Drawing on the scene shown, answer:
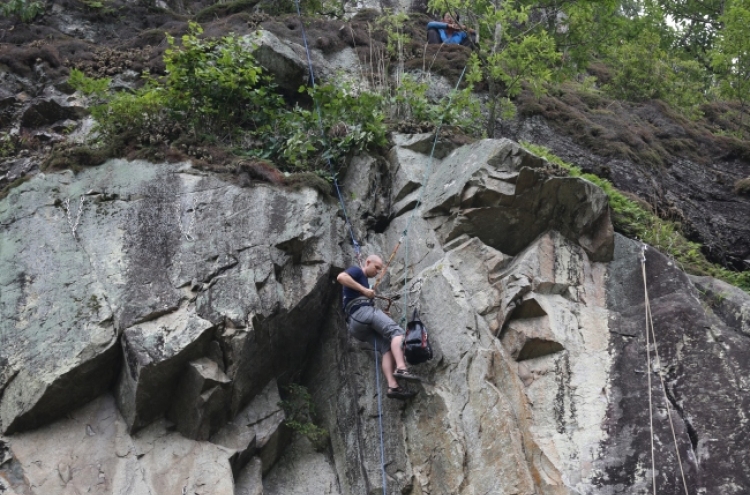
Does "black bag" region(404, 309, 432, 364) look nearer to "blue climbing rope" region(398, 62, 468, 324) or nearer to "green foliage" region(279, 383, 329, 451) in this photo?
"blue climbing rope" region(398, 62, 468, 324)

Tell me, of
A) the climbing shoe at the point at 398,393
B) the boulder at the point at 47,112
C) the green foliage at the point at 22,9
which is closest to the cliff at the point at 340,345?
the climbing shoe at the point at 398,393

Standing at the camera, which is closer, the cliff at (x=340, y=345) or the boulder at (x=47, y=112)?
the cliff at (x=340, y=345)

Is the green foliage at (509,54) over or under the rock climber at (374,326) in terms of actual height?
over

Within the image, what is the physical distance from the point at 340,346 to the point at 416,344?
5.22 ft

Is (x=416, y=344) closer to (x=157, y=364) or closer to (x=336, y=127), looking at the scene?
(x=157, y=364)

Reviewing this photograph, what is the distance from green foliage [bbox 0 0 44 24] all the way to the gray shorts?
36.9 ft

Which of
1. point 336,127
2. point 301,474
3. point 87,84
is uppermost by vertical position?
point 336,127

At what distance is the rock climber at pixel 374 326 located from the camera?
8867 mm

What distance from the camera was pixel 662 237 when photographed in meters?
10.8

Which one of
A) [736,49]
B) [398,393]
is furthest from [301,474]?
[736,49]

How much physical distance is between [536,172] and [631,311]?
2.12 metres

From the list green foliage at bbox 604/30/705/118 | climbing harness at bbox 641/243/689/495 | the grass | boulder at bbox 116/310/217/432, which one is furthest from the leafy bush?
green foliage at bbox 604/30/705/118

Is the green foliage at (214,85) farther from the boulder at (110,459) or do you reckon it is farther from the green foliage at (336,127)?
the boulder at (110,459)

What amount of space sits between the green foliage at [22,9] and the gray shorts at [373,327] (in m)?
11.2
